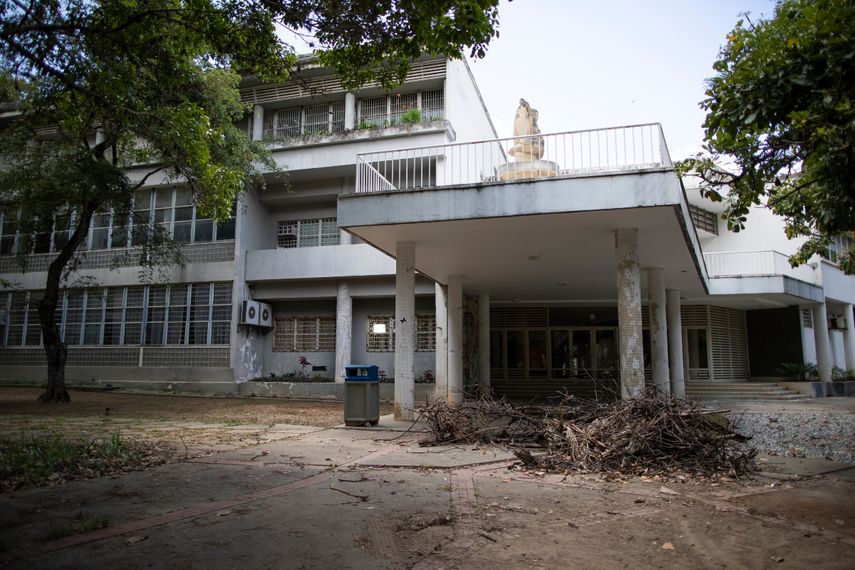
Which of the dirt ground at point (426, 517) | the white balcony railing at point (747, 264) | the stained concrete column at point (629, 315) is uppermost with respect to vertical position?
the white balcony railing at point (747, 264)

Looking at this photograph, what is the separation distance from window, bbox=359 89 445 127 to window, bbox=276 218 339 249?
4.07 metres

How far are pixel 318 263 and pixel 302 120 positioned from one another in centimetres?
586

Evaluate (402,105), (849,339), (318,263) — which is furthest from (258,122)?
(849,339)

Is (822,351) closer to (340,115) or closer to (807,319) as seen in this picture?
(807,319)

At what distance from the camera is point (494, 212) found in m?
9.92

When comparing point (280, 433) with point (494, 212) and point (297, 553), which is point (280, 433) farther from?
point (297, 553)

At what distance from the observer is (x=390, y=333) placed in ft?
68.7

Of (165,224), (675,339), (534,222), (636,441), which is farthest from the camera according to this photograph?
(165,224)

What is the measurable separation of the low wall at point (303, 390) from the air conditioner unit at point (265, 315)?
91.4 inches

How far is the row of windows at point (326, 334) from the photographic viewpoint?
803 inches

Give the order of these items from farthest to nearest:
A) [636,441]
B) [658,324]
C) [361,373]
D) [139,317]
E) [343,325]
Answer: [139,317] < [343,325] < [658,324] < [361,373] < [636,441]

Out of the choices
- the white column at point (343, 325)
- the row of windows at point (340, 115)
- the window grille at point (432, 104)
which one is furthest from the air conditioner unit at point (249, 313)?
the window grille at point (432, 104)

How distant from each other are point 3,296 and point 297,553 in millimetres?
27136

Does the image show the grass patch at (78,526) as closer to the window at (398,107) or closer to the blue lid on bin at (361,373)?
the blue lid on bin at (361,373)
